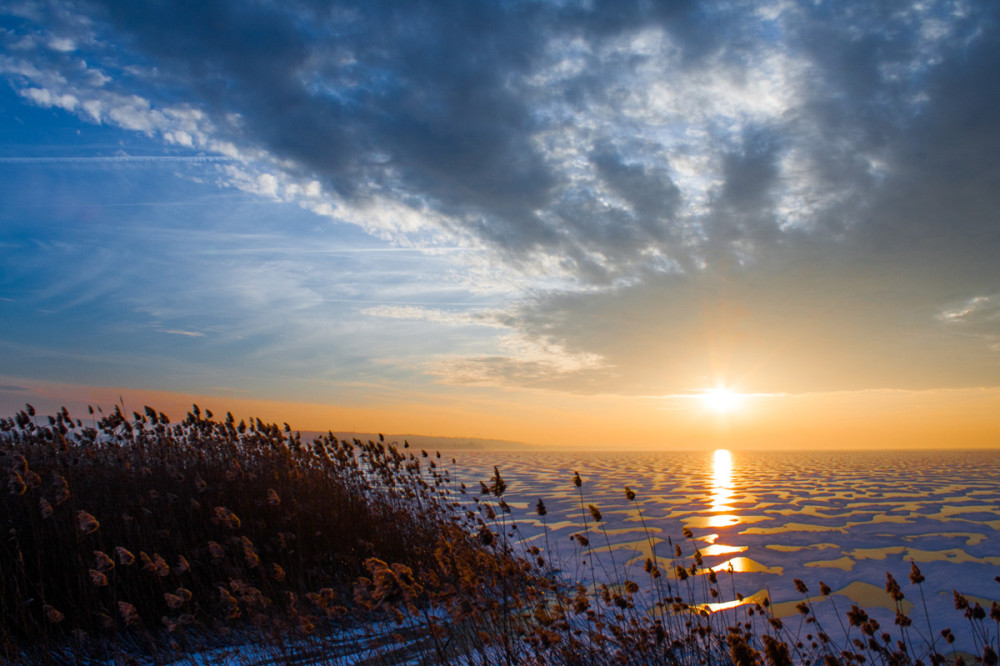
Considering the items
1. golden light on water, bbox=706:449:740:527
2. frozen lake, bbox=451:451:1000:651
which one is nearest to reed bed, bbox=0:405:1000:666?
frozen lake, bbox=451:451:1000:651

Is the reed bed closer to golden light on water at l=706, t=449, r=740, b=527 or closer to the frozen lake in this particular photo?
the frozen lake

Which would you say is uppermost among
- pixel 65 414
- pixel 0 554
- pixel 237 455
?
pixel 65 414

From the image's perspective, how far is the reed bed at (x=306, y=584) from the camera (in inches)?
161

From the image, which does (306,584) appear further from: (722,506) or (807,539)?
(722,506)

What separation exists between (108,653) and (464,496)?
1070 centimetres

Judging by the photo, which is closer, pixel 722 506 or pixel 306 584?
pixel 306 584

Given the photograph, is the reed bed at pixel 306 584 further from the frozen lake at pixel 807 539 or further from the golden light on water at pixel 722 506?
the golden light on water at pixel 722 506

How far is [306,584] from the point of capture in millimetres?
6246

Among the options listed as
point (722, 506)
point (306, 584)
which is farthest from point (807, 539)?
point (306, 584)

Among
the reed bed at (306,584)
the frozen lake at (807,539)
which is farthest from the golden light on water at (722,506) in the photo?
the reed bed at (306,584)

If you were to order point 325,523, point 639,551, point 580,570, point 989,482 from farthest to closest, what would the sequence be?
point 989,482, point 639,551, point 580,570, point 325,523

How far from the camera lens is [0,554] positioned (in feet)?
18.4

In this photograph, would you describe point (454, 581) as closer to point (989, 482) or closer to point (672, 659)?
point (672, 659)

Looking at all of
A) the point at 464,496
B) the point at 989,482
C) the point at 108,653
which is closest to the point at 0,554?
the point at 108,653
